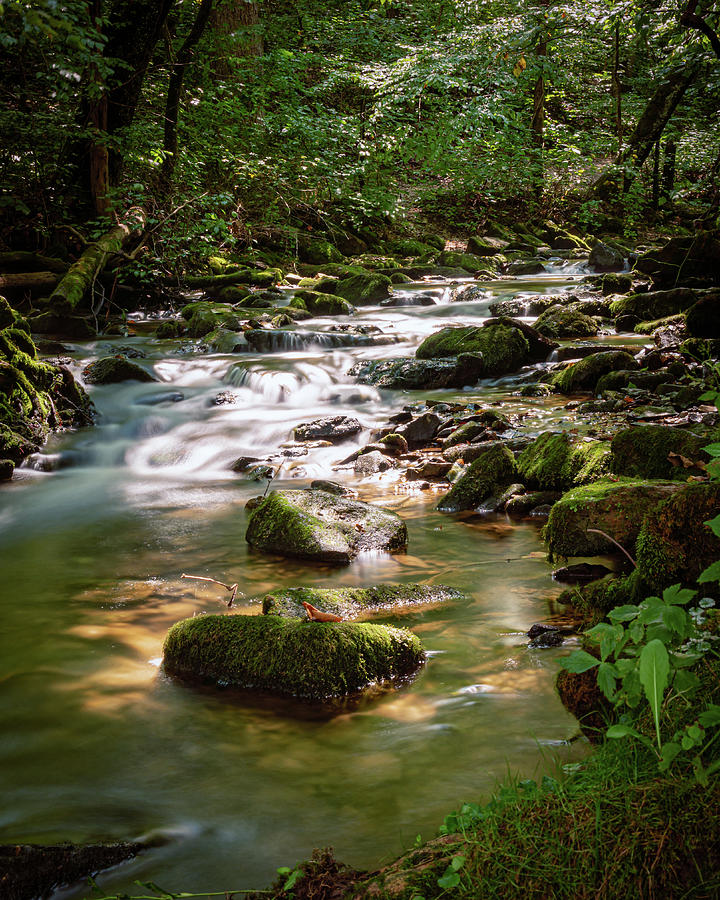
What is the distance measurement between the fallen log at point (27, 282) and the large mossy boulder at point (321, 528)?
33.0 feet

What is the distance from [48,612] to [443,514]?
3073 mm

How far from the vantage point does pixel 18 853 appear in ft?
6.89

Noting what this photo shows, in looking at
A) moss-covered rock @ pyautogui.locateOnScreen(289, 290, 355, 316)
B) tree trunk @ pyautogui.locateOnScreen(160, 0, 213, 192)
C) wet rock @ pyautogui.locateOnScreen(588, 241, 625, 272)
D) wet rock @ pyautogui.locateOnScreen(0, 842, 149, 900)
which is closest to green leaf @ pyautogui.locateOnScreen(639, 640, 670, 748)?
wet rock @ pyautogui.locateOnScreen(0, 842, 149, 900)

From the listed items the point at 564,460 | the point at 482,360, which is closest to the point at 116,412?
the point at 482,360

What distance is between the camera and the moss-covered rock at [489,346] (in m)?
10.0

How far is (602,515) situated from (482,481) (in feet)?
7.05

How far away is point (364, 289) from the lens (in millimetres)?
15992

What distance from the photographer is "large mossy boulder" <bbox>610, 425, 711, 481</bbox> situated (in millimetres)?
4576

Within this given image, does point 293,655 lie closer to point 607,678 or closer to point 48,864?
point 48,864

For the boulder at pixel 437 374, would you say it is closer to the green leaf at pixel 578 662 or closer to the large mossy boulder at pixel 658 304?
the large mossy boulder at pixel 658 304

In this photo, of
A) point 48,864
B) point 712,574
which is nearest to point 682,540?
point 712,574

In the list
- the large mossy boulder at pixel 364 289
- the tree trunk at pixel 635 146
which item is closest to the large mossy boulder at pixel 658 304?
the tree trunk at pixel 635 146

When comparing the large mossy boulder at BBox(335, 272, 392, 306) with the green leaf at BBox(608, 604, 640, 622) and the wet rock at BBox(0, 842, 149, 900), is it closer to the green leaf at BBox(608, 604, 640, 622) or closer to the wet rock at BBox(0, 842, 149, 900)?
the wet rock at BBox(0, 842, 149, 900)

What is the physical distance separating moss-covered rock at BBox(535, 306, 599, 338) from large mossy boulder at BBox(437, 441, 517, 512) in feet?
19.6
